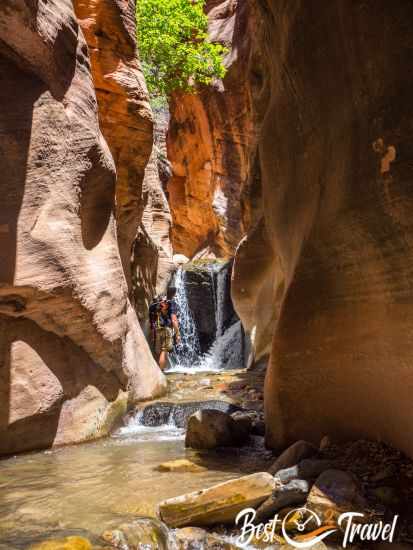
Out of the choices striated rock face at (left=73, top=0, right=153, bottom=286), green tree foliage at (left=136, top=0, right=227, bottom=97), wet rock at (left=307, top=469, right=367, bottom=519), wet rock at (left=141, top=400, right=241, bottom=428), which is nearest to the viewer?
wet rock at (left=307, top=469, right=367, bottom=519)

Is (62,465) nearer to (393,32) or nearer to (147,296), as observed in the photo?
(393,32)

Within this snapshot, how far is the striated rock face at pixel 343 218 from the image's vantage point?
3572 millimetres

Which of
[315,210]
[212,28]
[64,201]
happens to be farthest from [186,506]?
[212,28]

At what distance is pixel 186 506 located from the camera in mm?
3207

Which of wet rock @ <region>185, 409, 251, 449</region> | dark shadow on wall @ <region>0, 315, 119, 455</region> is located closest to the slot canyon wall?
wet rock @ <region>185, 409, 251, 449</region>

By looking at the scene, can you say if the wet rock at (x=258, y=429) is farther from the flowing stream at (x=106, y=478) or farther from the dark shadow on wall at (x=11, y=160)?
the dark shadow on wall at (x=11, y=160)

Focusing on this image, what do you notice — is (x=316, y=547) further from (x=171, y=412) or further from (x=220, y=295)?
(x=220, y=295)

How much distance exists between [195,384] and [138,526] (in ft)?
21.7

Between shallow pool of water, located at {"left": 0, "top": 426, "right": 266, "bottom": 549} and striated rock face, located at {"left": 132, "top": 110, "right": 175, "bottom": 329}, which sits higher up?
striated rock face, located at {"left": 132, "top": 110, "right": 175, "bottom": 329}

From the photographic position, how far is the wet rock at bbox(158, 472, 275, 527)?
319 cm

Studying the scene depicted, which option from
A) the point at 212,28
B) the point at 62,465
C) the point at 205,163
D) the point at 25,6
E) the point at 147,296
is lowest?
the point at 62,465

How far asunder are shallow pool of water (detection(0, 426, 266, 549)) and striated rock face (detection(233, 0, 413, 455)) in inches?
40.8

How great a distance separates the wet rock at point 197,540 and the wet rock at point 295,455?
102 centimetres

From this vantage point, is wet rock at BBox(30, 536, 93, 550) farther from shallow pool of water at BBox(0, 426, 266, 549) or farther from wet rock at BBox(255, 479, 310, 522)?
wet rock at BBox(255, 479, 310, 522)
